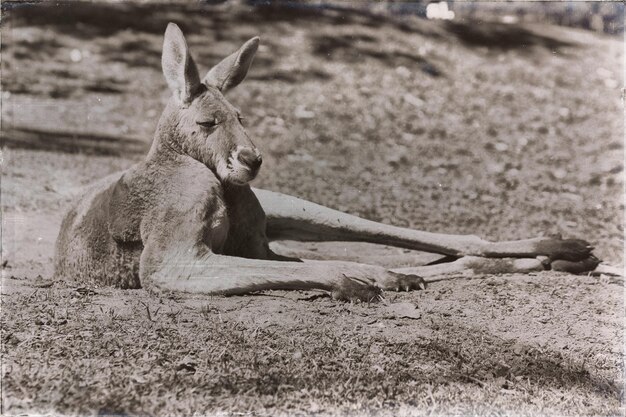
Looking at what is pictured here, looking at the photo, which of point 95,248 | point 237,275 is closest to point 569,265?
point 237,275

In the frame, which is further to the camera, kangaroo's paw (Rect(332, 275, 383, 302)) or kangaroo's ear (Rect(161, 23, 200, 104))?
kangaroo's ear (Rect(161, 23, 200, 104))

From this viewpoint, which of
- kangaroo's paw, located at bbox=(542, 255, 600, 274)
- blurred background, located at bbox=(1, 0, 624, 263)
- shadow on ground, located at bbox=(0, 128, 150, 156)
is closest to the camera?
kangaroo's paw, located at bbox=(542, 255, 600, 274)

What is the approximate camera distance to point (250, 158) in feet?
14.4

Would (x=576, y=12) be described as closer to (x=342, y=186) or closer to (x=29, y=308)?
(x=342, y=186)

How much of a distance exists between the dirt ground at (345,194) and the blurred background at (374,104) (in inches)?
1.3

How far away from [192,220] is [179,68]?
800 millimetres

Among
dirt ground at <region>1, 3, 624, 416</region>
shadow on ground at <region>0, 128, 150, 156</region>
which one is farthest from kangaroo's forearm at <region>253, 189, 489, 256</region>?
shadow on ground at <region>0, 128, 150, 156</region>

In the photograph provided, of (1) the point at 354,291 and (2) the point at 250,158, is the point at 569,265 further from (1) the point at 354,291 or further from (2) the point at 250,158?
(2) the point at 250,158

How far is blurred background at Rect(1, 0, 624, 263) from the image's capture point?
7.43 metres

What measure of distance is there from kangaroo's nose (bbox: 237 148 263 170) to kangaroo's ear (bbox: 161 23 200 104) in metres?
0.42

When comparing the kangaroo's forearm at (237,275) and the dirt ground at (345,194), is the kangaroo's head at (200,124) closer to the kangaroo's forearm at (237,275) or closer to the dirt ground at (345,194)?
the kangaroo's forearm at (237,275)

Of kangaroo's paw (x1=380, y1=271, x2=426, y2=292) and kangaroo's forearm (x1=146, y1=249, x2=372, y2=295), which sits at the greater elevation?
kangaroo's forearm (x1=146, y1=249, x2=372, y2=295)

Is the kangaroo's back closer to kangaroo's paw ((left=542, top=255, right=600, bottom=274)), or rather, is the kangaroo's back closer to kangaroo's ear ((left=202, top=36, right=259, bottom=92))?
kangaroo's ear ((left=202, top=36, right=259, bottom=92))

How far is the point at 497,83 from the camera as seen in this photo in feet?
35.7
